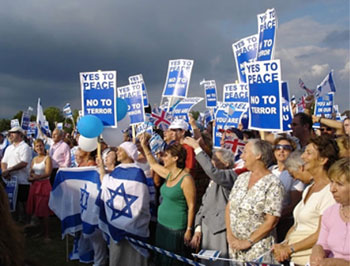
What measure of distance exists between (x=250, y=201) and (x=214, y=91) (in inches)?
380

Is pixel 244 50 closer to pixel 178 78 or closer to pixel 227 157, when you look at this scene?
pixel 227 157

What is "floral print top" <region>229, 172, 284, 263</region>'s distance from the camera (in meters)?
3.50

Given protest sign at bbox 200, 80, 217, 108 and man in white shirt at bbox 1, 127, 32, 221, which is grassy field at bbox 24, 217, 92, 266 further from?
protest sign at bbox 200, 80, 217, 108

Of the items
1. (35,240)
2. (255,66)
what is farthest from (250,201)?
(35,240)

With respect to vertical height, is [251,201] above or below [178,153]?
below

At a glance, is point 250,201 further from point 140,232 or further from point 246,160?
point 140,232

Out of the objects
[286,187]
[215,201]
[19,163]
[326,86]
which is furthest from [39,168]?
[326,86]

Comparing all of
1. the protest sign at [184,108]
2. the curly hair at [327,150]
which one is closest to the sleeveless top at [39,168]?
the protest sign at [184,108]

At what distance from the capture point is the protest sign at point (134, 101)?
330 inches

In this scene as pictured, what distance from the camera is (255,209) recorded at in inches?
140

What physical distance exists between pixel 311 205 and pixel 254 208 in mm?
524

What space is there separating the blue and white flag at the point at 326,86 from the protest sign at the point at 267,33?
549 centimetres

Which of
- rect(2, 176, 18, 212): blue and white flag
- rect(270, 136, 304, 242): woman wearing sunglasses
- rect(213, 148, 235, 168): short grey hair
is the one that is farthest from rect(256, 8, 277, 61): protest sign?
rect(2, 176, 18, 212): blue and white flag

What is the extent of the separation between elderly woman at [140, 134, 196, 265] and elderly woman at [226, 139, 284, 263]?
2.27 ft
